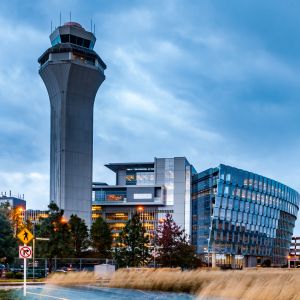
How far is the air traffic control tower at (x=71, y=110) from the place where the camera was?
13525 cm

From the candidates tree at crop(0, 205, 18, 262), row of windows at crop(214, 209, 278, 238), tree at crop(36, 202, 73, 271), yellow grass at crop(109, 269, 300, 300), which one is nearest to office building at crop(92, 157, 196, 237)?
row of windows at crop(214, 209, 278, 238)

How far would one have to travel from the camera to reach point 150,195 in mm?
157750

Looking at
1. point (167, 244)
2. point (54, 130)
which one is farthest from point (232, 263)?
point (167, 244)

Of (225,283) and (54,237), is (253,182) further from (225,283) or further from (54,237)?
(225,283)

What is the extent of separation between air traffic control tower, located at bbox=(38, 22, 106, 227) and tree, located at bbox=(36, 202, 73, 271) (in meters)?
78.1

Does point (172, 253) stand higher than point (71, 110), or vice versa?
point (71, 110)

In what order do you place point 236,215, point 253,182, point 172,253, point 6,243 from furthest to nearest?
point 253,182, point 236,215, point 172,253, point 6,243

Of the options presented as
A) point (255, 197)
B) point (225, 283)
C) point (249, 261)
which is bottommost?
point (249, 261)

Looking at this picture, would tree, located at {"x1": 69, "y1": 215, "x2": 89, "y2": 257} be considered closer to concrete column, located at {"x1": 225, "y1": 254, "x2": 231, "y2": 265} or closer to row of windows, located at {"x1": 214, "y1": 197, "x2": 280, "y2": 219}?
row of windows, located at {"x1": 214, "y1": 197, "x2": 280, "y2": 219}

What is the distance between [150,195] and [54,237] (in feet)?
333

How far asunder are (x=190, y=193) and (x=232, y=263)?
80.6 ft

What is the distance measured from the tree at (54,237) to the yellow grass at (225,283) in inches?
997

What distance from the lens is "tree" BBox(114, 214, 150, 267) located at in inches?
2499

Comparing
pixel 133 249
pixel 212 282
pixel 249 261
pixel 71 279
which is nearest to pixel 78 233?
pixel 133 249
